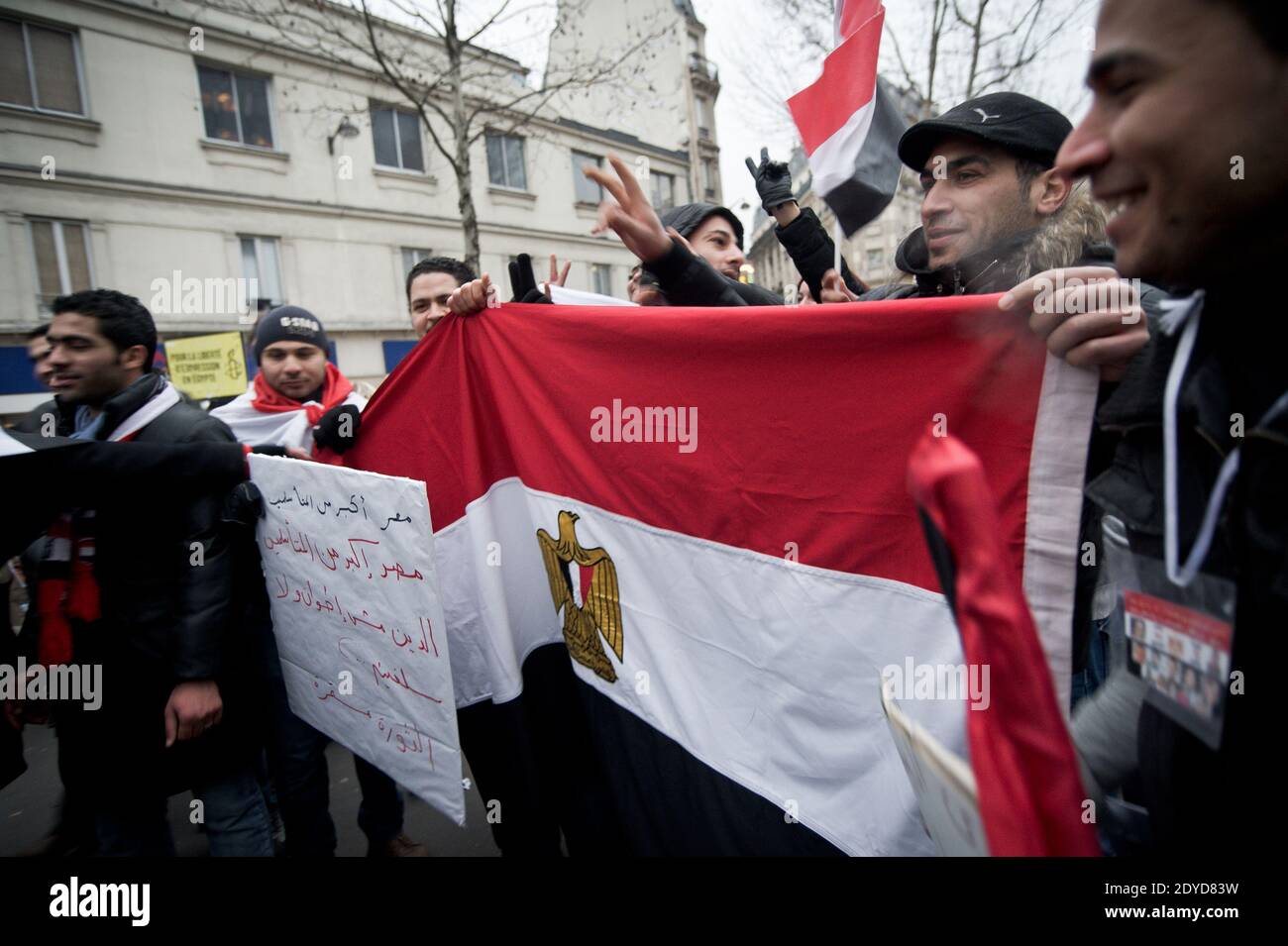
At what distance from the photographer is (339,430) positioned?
98.1 inches

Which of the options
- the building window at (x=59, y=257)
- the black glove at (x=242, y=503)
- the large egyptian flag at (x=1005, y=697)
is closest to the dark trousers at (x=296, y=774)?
the black glove at (x=242, y=503)

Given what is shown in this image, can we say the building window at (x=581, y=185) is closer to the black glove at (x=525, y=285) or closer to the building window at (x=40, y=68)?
the building window at (x=40, y=68)

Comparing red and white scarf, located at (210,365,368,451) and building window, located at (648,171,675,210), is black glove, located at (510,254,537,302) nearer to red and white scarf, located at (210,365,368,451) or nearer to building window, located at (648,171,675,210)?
red and white scarf, located at (210,365,368,451)

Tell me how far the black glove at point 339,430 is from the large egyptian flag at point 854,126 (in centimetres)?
204

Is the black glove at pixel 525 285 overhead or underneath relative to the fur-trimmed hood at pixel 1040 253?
overhead

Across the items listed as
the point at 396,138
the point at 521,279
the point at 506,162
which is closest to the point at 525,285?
the point at 521,279

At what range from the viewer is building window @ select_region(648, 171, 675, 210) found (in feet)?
85.9

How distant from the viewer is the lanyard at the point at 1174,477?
82 cm

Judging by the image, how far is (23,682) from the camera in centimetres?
224

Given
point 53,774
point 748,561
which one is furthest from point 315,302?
point 748,561

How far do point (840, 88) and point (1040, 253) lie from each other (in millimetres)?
1567

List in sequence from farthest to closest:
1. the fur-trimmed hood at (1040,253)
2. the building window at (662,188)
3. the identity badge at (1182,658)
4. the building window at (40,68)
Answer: the building window at (662,188) → the building window at (40,68) → the fur-trimmed hood at (1040,253) → the identity badge at (1182,658)

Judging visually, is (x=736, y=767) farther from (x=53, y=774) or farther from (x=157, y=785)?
(x=53, y=774)
